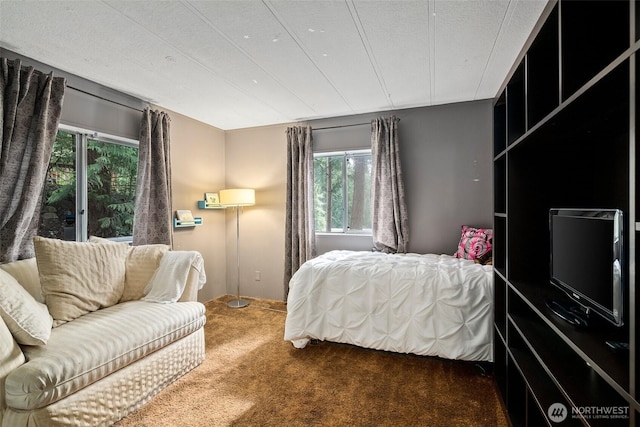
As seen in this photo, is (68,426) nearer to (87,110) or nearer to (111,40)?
(111,40)

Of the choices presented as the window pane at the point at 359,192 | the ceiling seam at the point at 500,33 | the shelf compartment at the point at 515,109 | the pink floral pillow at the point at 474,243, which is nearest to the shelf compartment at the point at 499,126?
the shelf compartment at the point at 515,109

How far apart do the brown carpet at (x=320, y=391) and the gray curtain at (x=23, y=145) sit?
1528 millimetres

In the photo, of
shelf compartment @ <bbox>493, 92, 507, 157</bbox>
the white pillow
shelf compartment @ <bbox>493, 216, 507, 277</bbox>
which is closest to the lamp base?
the white pillow

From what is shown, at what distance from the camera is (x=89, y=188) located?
2.88 metres

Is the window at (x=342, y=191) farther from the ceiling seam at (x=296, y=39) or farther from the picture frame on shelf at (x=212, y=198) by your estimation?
the picture frame on shelf at (x=212, y=198)

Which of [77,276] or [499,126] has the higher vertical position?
[499,126]

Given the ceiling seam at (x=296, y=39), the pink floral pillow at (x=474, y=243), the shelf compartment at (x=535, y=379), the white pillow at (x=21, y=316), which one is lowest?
the shelf compartment at (x=535, y=379)

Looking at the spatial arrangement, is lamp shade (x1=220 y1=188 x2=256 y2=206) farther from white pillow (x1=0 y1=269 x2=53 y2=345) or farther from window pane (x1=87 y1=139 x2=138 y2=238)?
white pillow (x1=0 y1=269 x2=53 y2=345)

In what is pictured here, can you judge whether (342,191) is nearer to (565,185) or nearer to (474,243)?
(474,243)

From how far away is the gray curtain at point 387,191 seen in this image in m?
3.47

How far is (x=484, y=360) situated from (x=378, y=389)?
2.67 feet

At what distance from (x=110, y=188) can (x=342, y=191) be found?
2557 millimetres

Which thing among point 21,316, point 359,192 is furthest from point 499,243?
point 21,316

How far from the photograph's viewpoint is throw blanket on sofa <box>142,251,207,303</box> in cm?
241
